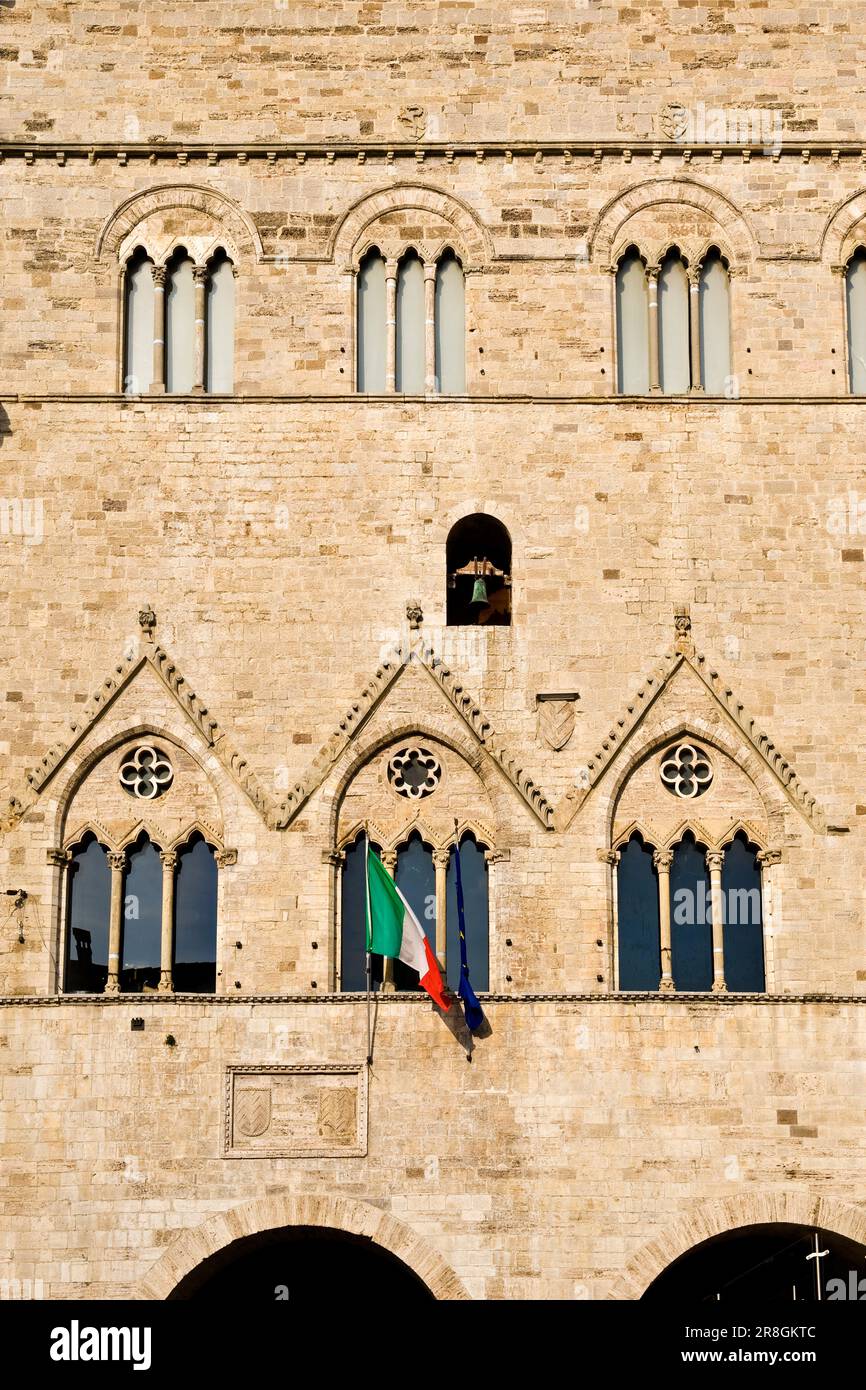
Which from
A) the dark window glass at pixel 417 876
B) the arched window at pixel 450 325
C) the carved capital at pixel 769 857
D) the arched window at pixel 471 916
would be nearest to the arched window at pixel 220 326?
the arched window at pixel 450 325

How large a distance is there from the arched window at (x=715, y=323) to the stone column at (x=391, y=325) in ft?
10.4

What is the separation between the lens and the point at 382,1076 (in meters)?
23.1

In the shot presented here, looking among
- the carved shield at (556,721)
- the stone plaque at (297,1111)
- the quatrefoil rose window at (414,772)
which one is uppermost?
the carved shield at (556,721)

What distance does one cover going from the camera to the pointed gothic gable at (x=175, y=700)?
23969 millimetres

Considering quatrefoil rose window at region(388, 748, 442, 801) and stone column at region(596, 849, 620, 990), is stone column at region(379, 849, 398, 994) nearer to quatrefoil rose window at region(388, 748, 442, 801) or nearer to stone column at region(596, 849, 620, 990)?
quatrefoil rose window at region(388, 748, 442, 801)

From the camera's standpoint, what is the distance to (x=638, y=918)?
23.9 metres

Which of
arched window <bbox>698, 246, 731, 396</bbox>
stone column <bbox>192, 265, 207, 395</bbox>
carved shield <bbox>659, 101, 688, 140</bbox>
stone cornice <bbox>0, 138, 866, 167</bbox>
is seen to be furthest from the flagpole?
carved shield <bbox>659, 101, 688, 140</bbox>

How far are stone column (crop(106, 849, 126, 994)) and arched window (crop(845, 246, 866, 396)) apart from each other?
8.94 metres

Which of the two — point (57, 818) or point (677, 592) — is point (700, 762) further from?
point (57, 818)

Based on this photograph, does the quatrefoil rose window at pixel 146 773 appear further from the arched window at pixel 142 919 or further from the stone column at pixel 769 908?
the stone column at pixel 769 908

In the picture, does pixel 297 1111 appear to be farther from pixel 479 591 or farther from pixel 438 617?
pixel 479 591

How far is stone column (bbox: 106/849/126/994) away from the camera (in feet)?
77.5

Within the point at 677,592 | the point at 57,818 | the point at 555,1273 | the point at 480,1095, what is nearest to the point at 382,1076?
the point at 480,1095

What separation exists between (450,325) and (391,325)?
641 mm
